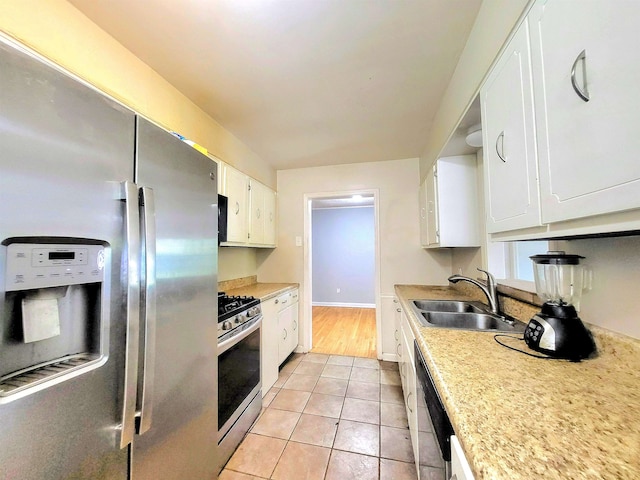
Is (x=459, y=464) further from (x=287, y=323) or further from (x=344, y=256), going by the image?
(x=344, y=256)

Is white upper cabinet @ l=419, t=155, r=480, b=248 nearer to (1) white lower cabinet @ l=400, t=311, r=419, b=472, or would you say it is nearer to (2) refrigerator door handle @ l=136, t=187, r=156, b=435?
(1) white lower cabinet @ l=400, t=311, r=419, b=472

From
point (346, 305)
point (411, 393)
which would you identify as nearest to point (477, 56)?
point (411, 393)

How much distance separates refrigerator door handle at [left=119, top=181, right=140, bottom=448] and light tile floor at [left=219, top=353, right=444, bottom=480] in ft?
3.28

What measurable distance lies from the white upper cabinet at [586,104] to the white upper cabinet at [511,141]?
51 millimetres

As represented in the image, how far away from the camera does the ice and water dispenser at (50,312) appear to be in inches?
22.2

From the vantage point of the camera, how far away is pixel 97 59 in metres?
1.32

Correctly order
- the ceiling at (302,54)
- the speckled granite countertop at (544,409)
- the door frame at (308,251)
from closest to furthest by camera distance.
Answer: the speckled granite countertop at (544,409)
the ceiling at (302,54)
the door frame at (308,251)

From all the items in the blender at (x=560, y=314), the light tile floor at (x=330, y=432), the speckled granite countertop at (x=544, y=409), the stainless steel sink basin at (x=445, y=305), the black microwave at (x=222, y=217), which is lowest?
the light tile floor at (x=330, y=432)

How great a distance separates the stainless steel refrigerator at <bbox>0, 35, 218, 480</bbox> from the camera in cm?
57

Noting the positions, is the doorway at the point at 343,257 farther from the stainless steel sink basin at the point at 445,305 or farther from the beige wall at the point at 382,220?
the stainless steel sink basin at the point at 445,305

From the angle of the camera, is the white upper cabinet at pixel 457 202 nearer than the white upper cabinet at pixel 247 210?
Yes

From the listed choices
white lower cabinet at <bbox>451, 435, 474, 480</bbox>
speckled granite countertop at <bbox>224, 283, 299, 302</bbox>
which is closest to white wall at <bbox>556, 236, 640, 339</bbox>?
white lower cabinet at <bbox>451, 435, 474, 480</bbox>

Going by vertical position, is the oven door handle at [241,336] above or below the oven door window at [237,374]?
above

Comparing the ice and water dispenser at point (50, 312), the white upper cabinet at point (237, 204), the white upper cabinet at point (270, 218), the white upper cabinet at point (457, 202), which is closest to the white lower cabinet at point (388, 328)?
the white upper cabinet at point (457, 202)
